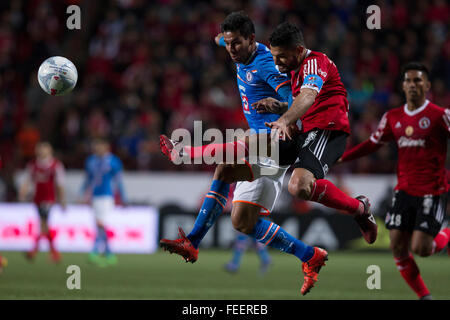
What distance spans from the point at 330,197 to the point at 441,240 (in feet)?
5.84

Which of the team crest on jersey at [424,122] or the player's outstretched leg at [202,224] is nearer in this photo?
the player's outstretched leg at [202,224]

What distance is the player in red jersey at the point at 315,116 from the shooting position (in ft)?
19.4

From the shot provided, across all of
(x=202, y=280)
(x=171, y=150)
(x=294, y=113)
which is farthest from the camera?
(x=202, y=280)

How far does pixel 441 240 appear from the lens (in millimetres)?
7223

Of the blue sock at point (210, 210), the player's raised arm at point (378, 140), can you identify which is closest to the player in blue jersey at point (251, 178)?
the blue sock at point (210, 210)

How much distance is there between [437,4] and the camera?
1812 cm

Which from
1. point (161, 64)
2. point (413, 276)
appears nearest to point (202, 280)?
point (413, 276)

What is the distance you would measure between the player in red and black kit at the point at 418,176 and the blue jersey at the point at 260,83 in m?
1.06

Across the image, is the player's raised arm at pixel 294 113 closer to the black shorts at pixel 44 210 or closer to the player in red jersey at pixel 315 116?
the player in red jersey at pixel 315 116

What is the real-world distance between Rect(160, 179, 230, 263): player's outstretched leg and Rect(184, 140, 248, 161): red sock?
17.9 inches

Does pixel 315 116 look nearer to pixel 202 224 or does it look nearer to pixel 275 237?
pixel 275 237

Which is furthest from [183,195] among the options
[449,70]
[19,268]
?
[449,70]

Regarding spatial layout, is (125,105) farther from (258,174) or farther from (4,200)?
(258,174)
